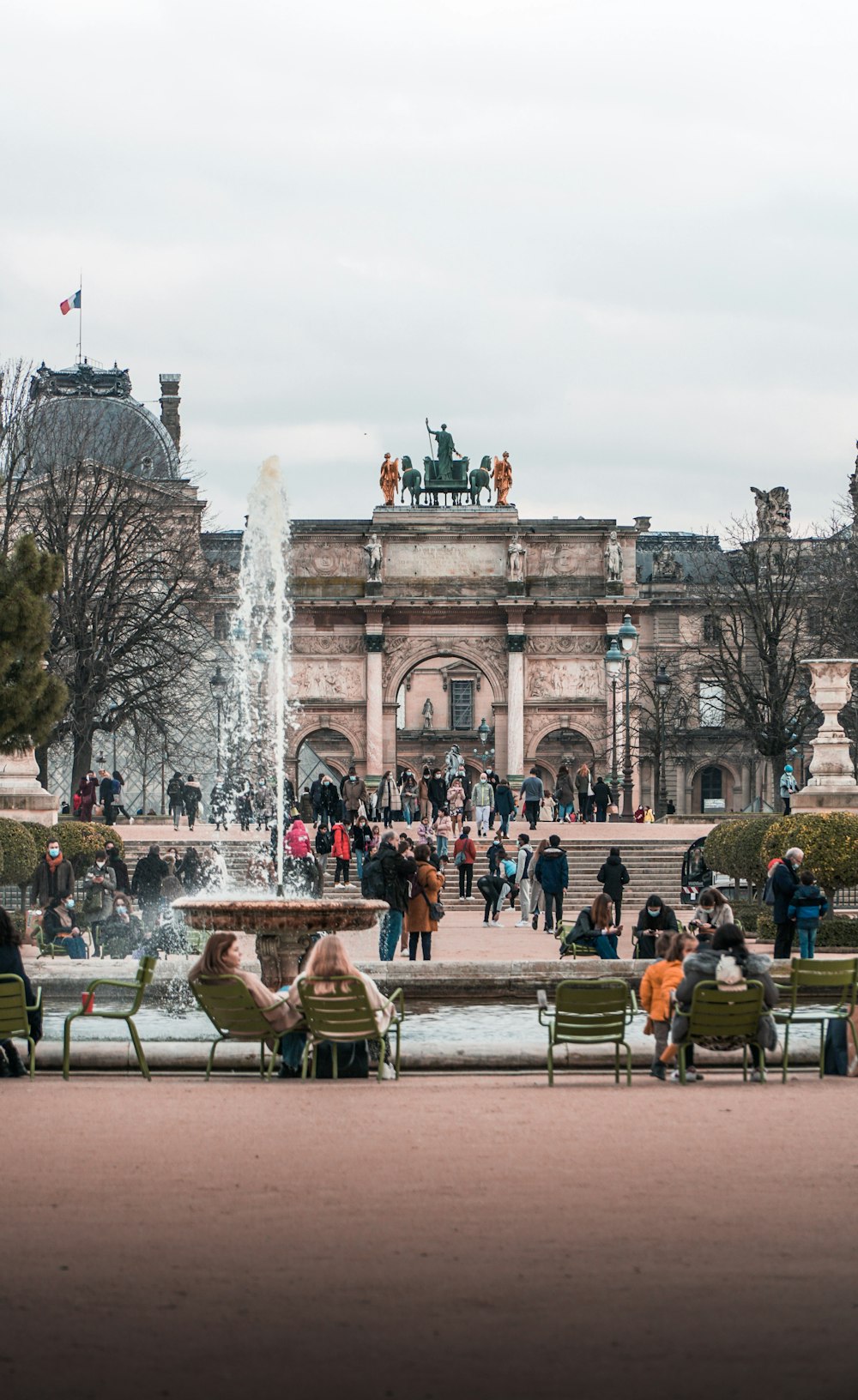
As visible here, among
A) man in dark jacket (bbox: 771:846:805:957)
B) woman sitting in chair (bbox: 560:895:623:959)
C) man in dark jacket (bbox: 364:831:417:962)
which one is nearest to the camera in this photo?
woman sitting in chair (bbox: 560:895:623:959)

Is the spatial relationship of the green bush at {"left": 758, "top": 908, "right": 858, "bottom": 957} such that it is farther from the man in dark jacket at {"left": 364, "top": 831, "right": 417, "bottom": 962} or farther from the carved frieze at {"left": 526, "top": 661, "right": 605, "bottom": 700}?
the carved frieze at {"left": 526, "top": 661, "right": 605, "bottom": 700}

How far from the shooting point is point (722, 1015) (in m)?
14.5

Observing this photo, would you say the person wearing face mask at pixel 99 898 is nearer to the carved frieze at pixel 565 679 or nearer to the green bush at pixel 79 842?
the green bush at pixel 79 842

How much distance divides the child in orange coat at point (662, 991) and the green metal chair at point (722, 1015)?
30cm

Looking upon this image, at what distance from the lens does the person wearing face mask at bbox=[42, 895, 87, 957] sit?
991 inches

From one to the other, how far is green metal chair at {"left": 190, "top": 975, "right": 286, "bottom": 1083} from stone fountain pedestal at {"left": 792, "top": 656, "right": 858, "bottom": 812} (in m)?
19.3

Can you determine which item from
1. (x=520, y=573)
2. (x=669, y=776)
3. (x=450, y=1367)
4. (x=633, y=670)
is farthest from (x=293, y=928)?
(x=669, y=776)

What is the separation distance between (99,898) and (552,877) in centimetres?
726

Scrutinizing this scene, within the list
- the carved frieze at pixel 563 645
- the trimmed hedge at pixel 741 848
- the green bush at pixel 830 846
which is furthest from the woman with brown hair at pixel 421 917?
the carved frieze at pixel 563 645

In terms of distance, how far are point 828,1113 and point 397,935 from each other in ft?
41.4

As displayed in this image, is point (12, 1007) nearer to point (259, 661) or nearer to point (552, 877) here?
point (552, 877)

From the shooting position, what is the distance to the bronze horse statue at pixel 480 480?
78500 mm

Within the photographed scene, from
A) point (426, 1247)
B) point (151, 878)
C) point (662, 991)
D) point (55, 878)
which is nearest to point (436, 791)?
point (151, 878)

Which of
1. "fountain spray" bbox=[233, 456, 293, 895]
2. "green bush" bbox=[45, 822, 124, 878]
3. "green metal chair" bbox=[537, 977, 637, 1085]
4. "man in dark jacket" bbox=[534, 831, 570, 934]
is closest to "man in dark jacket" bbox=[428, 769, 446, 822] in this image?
"fountain spray" bbox=[233, 456, 293, 895]
